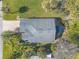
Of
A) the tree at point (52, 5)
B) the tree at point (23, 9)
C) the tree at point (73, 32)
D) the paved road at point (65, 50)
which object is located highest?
the tree at point (52, 5)

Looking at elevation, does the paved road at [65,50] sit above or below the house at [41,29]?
below

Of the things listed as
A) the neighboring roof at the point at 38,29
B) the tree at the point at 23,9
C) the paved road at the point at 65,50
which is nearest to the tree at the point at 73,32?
the paved road at the point at 65,50

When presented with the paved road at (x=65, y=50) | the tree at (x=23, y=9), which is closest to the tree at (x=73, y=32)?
the paved road at (x=65, y=50)

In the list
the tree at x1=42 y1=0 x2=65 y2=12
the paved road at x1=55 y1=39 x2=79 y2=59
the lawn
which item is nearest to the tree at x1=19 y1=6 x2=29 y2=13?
the lawn

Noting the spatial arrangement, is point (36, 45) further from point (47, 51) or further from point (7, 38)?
point (7, 38)

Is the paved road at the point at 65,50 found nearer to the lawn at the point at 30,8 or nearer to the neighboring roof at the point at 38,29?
the neighboring roof at the point at 38,29

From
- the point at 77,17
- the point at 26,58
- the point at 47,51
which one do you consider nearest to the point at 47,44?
the point at 47,51

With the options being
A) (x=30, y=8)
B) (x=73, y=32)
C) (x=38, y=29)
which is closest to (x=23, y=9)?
(x=30, y=8)

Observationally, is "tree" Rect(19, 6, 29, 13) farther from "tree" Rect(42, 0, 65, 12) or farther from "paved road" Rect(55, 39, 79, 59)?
"paved road" Rect(55, 39, 79, 59)

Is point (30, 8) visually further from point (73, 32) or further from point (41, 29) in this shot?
point (73, 32)
